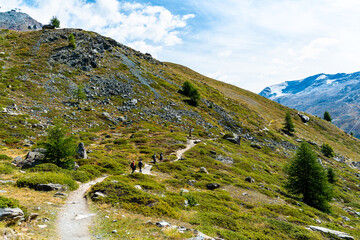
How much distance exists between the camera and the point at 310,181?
105 ft

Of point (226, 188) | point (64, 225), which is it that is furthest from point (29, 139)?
point (226, 188)

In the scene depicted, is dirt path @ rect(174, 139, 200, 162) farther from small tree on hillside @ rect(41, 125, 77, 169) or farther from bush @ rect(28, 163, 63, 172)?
bush @ rect(28, 163, 63, 172)

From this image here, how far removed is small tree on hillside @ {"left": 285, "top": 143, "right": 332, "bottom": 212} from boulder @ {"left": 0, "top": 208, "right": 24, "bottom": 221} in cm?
3846

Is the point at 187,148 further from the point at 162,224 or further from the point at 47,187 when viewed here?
the point at 162,224

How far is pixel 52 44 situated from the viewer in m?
92.1

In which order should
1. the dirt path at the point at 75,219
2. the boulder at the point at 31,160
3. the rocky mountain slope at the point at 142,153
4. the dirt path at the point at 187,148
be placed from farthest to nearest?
1. the dirt path at the point at 187,148
2. the boulder at the point at 31,160
3. the rocky mountain slope at the point at 142,153
4. the dirt path at the point at 75,219

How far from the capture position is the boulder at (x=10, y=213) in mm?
9555

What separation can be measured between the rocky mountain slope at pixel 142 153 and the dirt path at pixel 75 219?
1.83 ft

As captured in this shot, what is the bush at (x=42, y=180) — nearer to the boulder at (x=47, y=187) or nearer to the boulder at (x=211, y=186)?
the boulder at (x=47, y=187)

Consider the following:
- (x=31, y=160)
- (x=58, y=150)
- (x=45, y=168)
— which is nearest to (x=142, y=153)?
(x=58, y=150)

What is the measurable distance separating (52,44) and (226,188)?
4218 inches

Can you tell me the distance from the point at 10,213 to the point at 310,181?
3939 cm

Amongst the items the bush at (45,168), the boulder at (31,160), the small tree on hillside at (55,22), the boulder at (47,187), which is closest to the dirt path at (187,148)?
the bush at (45,168)

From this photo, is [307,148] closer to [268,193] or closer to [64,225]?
[268,193]
